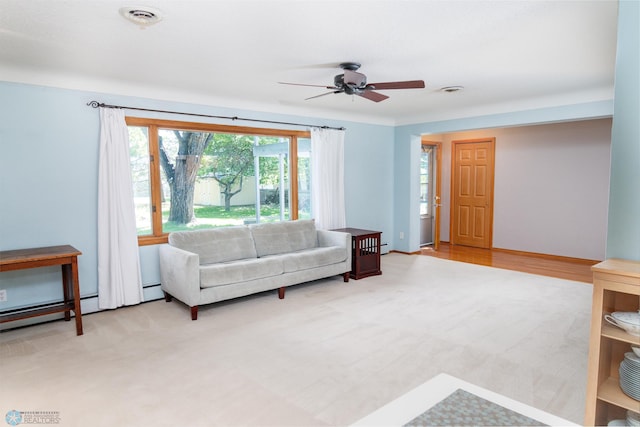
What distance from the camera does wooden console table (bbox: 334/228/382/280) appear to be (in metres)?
5.24

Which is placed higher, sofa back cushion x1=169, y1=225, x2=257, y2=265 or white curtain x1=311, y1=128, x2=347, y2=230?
white curtain x1=311, y1=128, x2=347, y2=230

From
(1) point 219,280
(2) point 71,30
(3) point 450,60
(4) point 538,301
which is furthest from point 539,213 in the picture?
(2) point 71,30

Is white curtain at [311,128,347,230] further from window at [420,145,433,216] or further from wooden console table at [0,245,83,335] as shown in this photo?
wooden console table at [0,245,83,335]

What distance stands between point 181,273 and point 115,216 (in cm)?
95

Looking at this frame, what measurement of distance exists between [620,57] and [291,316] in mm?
3186

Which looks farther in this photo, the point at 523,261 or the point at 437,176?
the point at 437,176

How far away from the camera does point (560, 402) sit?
2.35m

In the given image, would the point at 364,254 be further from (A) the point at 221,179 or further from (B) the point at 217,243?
(A) the point at 221,179

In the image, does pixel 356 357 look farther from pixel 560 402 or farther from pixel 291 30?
pixel 291 30

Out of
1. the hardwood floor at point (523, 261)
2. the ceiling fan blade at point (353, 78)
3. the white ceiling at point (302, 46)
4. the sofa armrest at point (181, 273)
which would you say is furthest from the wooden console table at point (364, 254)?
the ceiling fan blade at point (353, 78)

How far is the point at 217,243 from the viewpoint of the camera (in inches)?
177

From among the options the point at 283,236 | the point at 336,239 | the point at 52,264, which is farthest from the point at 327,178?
the point at 52,264

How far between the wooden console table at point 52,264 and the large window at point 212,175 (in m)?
0.84

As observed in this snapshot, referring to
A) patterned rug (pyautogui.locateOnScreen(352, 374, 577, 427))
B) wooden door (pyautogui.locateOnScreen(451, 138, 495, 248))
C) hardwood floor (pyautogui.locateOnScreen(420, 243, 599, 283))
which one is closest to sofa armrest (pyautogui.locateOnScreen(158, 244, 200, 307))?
patterned rug (pyautogui.locateOnScreen(352, 374, 577, 427))
